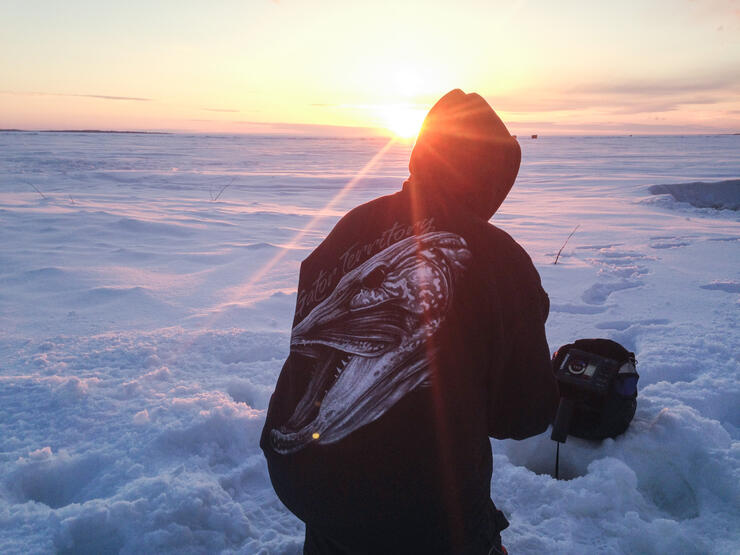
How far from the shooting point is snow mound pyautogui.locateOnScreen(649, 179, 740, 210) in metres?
13.5

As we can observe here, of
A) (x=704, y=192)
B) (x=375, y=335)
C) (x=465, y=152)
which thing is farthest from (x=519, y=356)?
(x=704, y=192)

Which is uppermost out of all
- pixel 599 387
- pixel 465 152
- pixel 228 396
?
pixel 465 152

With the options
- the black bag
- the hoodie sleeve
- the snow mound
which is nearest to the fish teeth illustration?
the hoodie sleeve

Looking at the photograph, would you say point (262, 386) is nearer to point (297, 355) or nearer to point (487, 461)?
point (297, 355)

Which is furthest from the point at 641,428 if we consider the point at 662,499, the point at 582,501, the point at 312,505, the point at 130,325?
the point at 130,325

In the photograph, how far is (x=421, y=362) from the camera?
1212 millimetres

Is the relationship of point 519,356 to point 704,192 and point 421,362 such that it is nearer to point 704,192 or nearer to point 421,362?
point 421,362

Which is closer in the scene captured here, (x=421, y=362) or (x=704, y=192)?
(x=421, y=362)

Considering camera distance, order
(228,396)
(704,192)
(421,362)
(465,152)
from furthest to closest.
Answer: (704,192) → (228,396) → (465,152) → (421,362)

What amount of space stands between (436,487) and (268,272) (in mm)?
4693

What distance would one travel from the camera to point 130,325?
4.01m

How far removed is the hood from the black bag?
1.37m

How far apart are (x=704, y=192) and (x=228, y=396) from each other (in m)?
15.7

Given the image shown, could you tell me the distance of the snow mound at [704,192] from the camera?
13.5 metres
